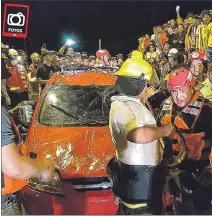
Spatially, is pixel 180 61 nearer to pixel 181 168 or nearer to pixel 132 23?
pixel 132 23

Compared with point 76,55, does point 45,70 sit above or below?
below

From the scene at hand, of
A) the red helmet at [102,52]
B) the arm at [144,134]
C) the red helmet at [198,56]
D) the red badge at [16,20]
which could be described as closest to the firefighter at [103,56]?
the red helmet at [102,52]

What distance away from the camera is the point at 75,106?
139 inches

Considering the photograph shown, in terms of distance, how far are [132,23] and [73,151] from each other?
47.7 inches

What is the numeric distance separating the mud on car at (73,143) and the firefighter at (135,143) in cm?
18

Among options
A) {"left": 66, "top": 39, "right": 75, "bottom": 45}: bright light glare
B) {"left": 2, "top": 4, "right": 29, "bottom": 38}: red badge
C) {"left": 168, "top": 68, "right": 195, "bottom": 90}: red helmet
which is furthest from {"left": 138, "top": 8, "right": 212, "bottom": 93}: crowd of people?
{"left": 2, "top": 4, "right": 29, "bottom": 38}: red badge

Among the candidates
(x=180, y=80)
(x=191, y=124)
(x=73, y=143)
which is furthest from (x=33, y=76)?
(x=191, y=124)

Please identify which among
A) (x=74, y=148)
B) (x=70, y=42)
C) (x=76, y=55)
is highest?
(x=70, y=42)

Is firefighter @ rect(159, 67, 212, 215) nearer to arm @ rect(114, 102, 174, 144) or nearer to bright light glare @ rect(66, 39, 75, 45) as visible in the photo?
arm @ rect(114, 102, 174, 144)

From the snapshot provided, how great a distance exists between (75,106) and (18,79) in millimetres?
581

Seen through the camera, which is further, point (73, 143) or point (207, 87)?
point (207, 87)

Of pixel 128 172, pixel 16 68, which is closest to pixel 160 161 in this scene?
pixel 128 172

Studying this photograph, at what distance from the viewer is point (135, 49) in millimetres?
3357

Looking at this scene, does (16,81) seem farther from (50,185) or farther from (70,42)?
(50,185)
